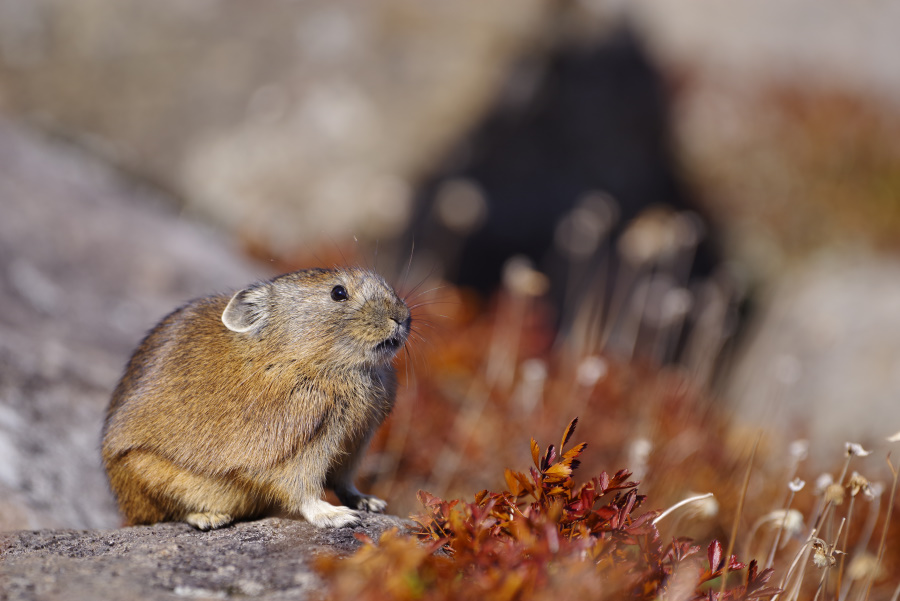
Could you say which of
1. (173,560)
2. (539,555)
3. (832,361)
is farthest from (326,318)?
(832,361)

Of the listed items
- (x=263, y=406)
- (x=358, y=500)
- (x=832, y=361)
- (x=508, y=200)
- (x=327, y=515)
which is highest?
(x=508, y=200)

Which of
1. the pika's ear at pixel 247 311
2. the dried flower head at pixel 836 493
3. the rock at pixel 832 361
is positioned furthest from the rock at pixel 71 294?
the rock at pixel 832 361

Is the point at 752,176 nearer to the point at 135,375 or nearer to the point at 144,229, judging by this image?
the point at 144,229

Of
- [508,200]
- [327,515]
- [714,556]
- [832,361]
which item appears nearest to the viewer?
[714,556]

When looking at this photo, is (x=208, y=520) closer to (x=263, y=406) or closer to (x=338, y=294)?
(x=263, y=406)

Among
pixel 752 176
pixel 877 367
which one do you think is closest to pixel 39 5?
Answer: pixel 752 176
